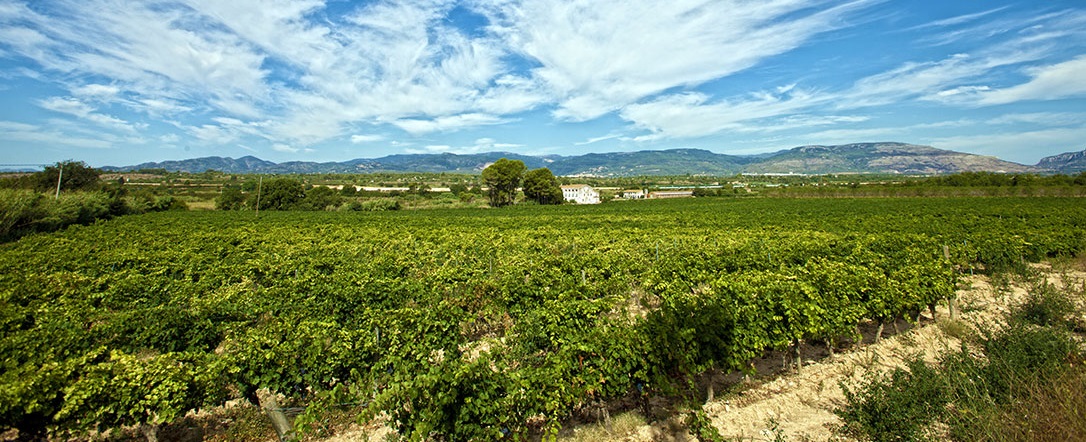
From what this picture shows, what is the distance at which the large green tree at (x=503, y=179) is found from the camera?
7450 centimetres

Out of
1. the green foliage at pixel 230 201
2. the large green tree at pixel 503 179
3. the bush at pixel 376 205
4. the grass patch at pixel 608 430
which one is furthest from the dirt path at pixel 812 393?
the green foliage at pixel 230 201

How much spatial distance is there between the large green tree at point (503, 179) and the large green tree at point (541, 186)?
2.02m

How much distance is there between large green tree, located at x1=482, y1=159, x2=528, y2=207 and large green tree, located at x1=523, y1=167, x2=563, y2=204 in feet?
6.62

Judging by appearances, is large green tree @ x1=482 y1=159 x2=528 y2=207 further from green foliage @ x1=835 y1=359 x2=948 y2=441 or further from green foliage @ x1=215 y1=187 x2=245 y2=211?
green foliage @ x1=835 y1=359 x2=948 y2=441

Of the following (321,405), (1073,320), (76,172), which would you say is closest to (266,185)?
(76,172)

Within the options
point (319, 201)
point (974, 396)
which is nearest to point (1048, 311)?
point (974, 396)

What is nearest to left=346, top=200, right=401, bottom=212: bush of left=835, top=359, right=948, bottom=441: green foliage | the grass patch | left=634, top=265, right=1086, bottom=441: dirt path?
the grass patch

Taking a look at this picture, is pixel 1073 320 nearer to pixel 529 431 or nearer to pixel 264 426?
pixel 529 431

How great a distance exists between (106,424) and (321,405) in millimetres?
2880

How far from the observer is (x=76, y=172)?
54.8 meters

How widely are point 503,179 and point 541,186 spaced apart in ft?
22.2

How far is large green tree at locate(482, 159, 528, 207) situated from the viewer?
74.5 metres

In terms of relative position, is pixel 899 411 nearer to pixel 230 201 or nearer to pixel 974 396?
pixel 974 396

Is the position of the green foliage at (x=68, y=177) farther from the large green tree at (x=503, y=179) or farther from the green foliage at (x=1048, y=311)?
the green foliage at (x=1048, y=311)
